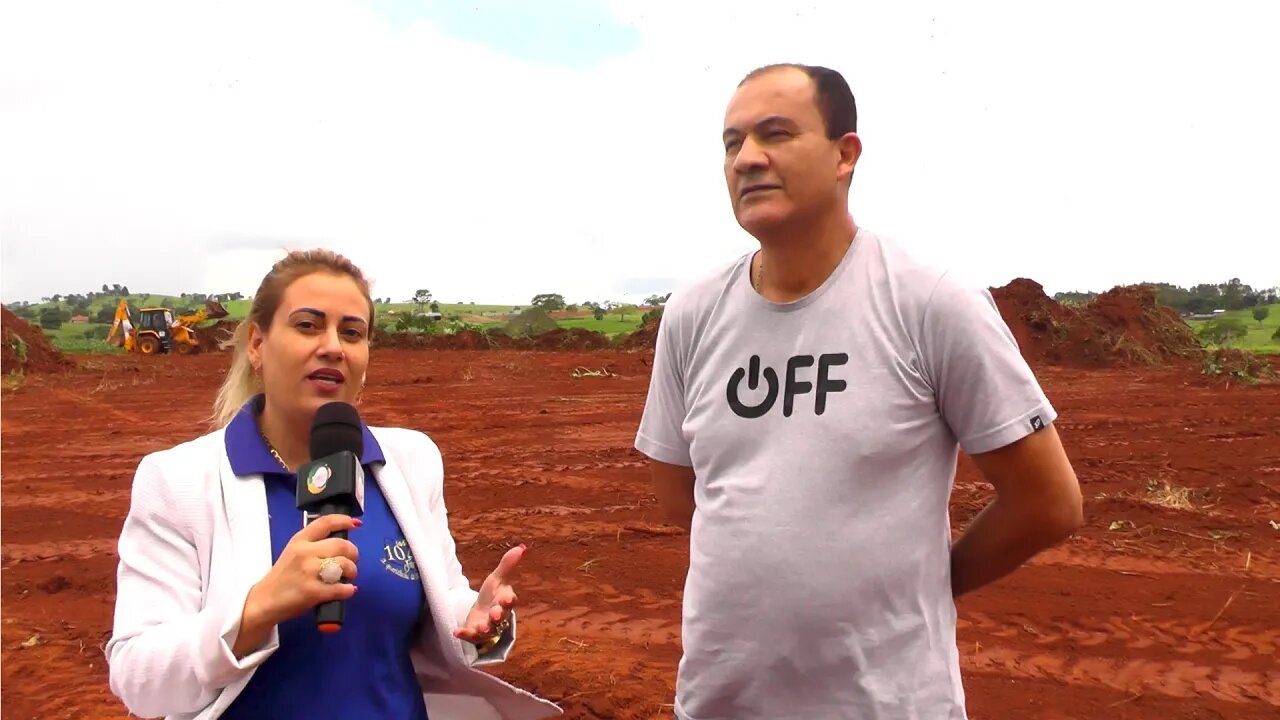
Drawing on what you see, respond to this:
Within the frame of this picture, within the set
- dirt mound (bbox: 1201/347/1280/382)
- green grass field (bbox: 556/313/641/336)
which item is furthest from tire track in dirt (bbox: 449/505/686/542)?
green grass field (bbox: 556/313/641/336)

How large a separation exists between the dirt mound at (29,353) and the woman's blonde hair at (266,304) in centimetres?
2556

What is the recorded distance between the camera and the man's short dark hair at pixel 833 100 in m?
2.00

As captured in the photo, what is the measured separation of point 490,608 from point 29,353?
1127 inches

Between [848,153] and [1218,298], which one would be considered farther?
[1218,298]

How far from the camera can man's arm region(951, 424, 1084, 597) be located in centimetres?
192

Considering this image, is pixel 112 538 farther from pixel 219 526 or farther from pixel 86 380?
pixel 86 380

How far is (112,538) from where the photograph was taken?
798 centimetres

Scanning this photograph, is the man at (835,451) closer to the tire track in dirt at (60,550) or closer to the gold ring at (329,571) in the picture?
the gold ring at (329,571)

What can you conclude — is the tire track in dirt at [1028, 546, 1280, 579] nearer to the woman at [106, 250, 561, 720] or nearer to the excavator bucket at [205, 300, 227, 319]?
the woman at [106, 250, 561, 720]

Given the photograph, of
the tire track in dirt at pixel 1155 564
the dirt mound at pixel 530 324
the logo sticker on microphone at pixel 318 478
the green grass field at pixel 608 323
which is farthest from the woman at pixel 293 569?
Result: the green grass field at pixel 608 323

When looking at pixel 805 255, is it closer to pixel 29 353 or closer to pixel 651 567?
pixel 651 567

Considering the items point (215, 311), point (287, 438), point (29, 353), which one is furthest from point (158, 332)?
point (287, 438)

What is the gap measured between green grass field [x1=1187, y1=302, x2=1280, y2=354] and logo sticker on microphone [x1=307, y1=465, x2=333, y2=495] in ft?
102

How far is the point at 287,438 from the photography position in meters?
2.06
